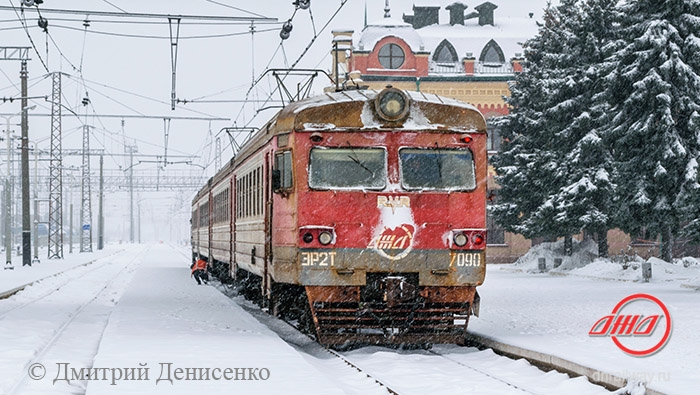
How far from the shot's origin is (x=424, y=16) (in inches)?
2260

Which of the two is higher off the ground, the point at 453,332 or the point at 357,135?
the point at 357,135

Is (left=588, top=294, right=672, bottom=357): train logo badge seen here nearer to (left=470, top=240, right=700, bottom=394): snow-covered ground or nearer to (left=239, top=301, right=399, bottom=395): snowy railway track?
(left=470, top=240, right=700, bottom=394): snow-covered ground

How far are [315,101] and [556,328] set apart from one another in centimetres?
515

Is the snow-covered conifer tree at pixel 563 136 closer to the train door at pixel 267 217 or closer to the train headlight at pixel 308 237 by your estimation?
the train door at pixel 267 217

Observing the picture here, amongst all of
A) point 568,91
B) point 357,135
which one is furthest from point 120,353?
point 568,91

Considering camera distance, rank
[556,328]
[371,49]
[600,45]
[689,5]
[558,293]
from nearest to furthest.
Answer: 1. [556,328]
2. [558,293]
3. [689,5]
4. [600,45]
5. [371,49]

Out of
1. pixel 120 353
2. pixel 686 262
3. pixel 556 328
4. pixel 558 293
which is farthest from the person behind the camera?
pixel 686 262

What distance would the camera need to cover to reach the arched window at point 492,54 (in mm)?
53438

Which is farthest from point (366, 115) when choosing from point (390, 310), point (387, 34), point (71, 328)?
point (387, 34)

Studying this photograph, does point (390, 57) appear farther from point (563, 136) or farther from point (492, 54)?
point (563, 136)

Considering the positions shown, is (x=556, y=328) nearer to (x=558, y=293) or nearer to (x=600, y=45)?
(x=558, y=293)

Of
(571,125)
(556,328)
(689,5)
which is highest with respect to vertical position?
(689,5)

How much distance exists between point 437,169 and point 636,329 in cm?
386

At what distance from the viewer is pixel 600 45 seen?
116 ft
